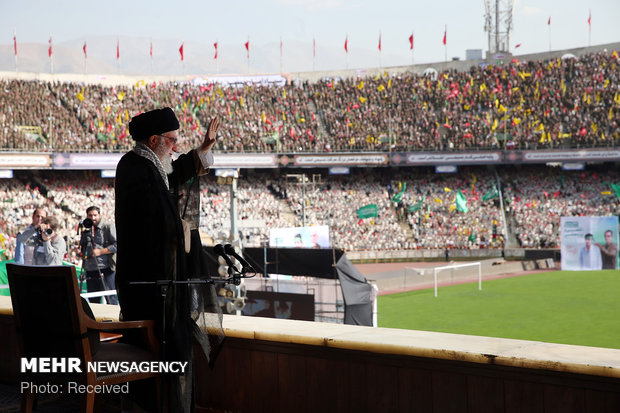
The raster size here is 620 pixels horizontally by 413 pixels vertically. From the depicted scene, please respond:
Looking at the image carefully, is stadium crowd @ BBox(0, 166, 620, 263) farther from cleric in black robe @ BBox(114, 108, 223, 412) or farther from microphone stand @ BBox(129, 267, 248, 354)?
microphone stand @ BBox(129, 267, 248, 354)

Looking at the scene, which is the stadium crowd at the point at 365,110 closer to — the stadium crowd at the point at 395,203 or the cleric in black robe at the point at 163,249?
the stadium crowd at the point at 395,203

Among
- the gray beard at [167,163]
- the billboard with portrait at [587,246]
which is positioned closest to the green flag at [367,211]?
the billboard with portrait at [587,246]

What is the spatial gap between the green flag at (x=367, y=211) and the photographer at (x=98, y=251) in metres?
32.4

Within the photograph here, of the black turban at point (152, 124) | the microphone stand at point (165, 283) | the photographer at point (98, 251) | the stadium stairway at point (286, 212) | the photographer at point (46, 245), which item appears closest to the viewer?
the microphone stand at point (165, 283)

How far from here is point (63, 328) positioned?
351 cm

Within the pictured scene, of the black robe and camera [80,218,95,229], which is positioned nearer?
the black robe

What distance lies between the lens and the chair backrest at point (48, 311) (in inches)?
136

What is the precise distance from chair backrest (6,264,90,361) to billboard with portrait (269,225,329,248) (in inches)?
853

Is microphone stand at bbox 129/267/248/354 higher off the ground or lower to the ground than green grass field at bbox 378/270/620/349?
higher

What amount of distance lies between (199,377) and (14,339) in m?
1.88

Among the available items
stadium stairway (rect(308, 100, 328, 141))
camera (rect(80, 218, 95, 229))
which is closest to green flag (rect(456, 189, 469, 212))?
stadium stairway (rect(308, 100, 328, 141))

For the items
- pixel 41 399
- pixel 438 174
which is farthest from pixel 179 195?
pixel 438 174

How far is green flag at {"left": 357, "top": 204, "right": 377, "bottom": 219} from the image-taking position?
41.4 metres

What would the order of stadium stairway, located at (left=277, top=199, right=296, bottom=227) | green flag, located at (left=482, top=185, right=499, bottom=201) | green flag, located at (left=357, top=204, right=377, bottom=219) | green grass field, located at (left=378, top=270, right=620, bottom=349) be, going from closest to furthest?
green grass field, located at (left=378, top=270, right=620, bottom=349) < green flag, located at (left=357, top=204, right=377, bottom=219) < stadium stairway, located at (left=277, top=199, right=296, bottom=227) < green flag, located at (left=482, top=185, right=499, bottom=201)
